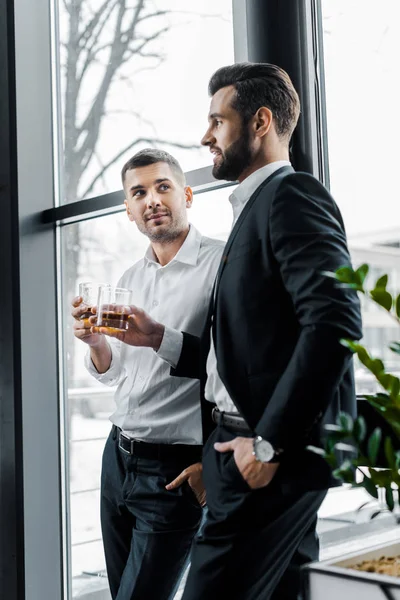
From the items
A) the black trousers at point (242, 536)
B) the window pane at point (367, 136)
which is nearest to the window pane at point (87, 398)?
the window pane at point (367, 136)

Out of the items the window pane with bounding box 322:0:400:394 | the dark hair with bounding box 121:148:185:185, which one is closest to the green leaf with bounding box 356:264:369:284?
the window pane with bounding box 322:0:400:394

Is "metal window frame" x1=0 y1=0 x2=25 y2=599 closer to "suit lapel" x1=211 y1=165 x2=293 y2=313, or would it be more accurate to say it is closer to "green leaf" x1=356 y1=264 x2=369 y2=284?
"suit lapel" x1=211 y1=165 x2=293 y2=313

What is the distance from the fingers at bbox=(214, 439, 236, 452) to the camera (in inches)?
62.1

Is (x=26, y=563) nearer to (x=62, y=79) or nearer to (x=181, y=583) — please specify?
(x=181, y=583)

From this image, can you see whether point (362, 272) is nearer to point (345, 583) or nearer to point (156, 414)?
point (345, 583)

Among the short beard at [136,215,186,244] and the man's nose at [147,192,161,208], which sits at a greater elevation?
the man's nose at [147,192,161,208]

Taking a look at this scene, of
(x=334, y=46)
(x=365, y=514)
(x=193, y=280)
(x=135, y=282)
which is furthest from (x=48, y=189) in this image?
(x=365, y=514)

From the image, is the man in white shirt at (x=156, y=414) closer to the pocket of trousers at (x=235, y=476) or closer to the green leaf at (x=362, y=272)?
the pocket of trousers at (x=235, y=476)

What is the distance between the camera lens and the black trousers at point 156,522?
1998mm

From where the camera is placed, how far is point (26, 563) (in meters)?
2.85

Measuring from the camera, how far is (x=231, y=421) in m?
1.65

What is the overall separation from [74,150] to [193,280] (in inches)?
44.5

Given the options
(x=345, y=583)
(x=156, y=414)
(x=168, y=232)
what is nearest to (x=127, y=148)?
(x=168, y=232)

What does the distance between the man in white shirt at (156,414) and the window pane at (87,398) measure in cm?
48
